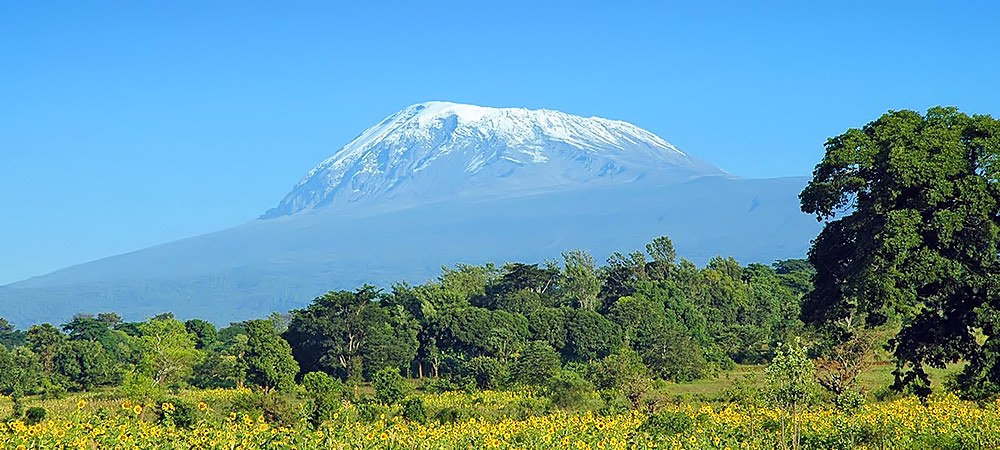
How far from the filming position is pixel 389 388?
50.5 meters

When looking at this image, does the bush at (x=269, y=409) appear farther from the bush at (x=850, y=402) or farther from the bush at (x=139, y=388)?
the bush at (x=850, y=402)

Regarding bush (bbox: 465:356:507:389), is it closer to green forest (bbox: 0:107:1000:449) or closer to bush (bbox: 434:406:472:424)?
green forest (bbox: 0:107:1000:449)

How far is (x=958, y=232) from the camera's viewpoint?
87.6ft

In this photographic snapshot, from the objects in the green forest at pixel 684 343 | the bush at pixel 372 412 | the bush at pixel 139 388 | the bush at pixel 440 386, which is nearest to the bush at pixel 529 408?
the green forest at pixel 684 343

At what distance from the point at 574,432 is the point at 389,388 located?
27481 millimetres

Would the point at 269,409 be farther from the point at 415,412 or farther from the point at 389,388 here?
the point at 389,388

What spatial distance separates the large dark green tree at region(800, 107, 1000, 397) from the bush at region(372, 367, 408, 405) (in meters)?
23.9

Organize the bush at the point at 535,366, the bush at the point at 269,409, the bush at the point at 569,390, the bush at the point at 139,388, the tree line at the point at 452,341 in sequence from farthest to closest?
the tree line at the point at 452,341 → the bush at the point at 535,366 → the bush at the point at 139,388 → the bush at the point at 569,390 → the bush at the point at 269,409

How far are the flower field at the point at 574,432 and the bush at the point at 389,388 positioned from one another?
2190 centimetres

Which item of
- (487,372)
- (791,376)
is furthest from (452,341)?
(791,376)

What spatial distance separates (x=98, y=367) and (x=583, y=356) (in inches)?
1013

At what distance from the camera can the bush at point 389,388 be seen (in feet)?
163

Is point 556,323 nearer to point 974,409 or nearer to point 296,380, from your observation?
point 296,380

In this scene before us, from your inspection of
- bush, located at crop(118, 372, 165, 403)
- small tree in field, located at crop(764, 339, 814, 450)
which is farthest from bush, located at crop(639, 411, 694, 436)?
bush, located at crop(118, 372, 165, 403)
